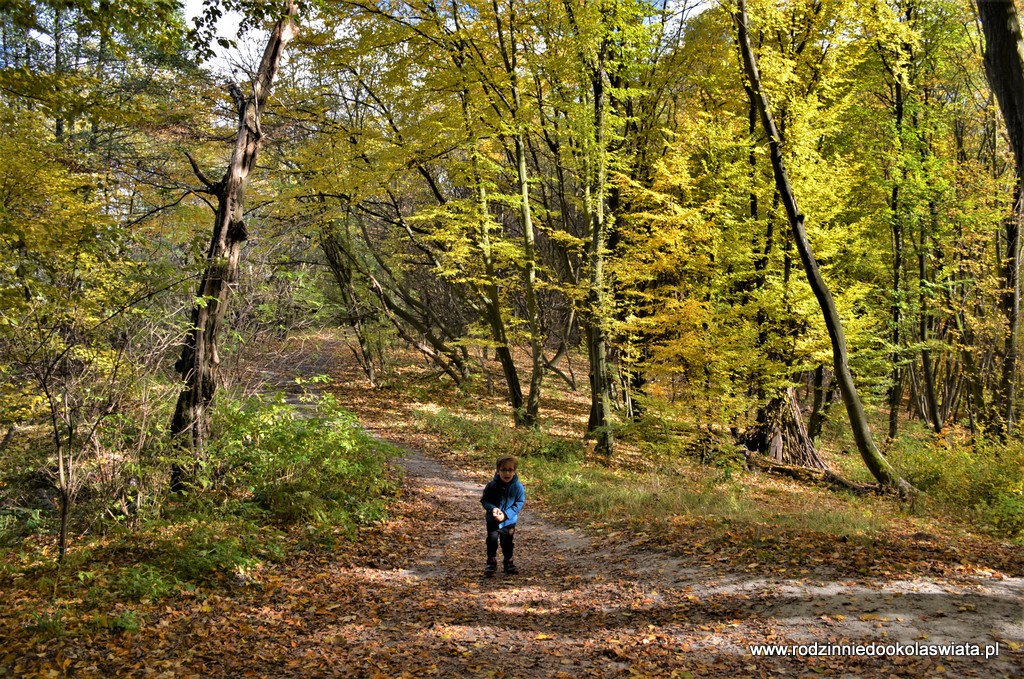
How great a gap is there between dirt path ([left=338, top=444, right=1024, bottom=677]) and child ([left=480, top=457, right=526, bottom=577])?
0.28 meters

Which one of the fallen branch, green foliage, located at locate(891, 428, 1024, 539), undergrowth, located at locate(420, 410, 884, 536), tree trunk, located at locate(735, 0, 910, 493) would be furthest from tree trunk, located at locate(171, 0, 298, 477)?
the fallen branch

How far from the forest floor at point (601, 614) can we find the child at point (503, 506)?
0.86ft

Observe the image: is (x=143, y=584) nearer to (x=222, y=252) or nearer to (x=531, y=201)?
(x=222, y=252)

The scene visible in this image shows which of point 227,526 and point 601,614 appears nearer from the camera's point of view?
point 601,614

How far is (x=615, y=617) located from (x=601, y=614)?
14 centimetres

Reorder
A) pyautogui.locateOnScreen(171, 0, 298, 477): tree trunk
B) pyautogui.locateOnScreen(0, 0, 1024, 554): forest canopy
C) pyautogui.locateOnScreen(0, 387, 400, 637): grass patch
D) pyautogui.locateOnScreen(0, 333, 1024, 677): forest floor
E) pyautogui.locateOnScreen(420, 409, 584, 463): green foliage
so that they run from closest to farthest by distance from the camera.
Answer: pyautogui.locateOnScreen(0, 333, 1024, 677): forest floor < pyautogui.locateOnScreen(0, 387, 400, 637): grass patch < pyautogui.locateOnScreen(0, 0, 1024, 554): forest canopy < pyautogui.locateOnScreen(171, 0, 298, 477): tree trunk < pyautogui.locateOnScreen(420, 409, 584, 463): green foliage

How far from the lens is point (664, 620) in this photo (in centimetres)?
534

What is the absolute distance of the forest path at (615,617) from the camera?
4508 mm

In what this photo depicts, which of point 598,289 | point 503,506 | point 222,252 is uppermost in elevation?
point 598,289

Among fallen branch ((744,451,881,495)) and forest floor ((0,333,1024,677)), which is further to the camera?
fallen branch ((744,451,881,495))

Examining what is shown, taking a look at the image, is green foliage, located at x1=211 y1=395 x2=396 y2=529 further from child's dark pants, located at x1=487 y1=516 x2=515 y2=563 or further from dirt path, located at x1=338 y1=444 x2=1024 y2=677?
child's dark pants, located at x1=487 y1=516 x2=515 y2=563

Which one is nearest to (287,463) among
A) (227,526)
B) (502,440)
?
(227,526)

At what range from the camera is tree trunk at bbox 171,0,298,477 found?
7586mm

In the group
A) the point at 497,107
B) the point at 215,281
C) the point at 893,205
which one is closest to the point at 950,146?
the point at 893,205
